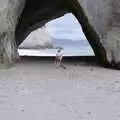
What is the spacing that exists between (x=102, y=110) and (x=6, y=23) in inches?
257

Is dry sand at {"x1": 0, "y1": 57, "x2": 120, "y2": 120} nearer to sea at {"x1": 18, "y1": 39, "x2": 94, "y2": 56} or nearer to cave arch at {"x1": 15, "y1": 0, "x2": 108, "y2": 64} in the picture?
cave arch at {"x1": 15, "y1": 0, "x2": 108, "y2": 64}

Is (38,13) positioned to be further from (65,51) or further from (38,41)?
(38,41)

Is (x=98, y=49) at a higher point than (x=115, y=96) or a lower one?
lower

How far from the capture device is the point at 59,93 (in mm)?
10141

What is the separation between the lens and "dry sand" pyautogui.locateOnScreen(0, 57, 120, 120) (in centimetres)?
814

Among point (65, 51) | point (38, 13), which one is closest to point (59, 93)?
point (38, 13)

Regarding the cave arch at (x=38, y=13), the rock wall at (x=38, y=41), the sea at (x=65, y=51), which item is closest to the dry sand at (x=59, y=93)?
the cave arch at (x=38, y=13)

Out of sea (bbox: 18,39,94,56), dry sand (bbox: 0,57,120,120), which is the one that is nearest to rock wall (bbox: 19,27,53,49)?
sea (bbox: 18,39,94,56)

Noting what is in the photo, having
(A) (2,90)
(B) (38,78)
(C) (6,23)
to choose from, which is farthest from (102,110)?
(C) (6,23)

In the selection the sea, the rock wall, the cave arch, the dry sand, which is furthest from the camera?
the rock wall

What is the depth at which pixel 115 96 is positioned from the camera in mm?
9828

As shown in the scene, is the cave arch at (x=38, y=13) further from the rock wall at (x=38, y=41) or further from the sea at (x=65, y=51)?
the rock wall at (x=38, y=41)

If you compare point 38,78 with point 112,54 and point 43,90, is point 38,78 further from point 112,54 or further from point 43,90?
point 112,54

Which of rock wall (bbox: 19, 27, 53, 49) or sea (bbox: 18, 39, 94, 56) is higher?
sea (bbox: 18, 39, 94, 56)
